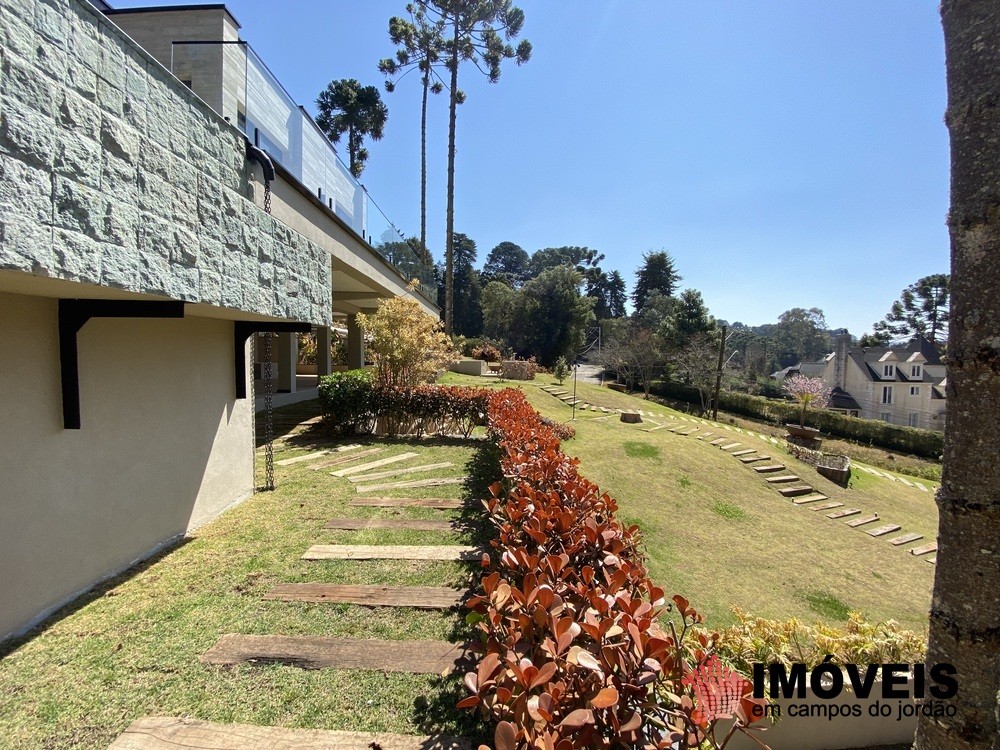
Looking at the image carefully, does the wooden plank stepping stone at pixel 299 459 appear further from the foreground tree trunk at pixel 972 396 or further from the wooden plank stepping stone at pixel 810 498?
the wooden plank stepping stone at pixel 810 498

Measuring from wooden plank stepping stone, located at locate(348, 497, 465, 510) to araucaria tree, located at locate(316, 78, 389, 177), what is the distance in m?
26.7

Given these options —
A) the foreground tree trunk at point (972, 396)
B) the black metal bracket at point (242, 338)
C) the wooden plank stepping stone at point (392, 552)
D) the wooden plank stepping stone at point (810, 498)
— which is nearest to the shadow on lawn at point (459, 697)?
the wooden plank stepping stone at point (392, 552)

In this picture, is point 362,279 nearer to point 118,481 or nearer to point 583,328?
point 118,481

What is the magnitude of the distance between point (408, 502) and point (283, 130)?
5.68 meters

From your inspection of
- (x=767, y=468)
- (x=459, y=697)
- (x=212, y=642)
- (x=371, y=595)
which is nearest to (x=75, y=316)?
(x=212, y=642)

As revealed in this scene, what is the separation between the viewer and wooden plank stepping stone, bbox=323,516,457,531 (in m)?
4.67

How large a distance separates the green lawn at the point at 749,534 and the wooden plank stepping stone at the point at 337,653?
3359 mm

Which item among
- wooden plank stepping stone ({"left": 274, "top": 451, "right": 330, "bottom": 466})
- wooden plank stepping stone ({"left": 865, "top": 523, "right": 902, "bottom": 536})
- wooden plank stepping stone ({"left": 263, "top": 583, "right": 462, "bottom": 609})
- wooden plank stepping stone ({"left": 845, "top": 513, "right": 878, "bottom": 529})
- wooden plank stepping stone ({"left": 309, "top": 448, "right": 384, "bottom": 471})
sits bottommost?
wooden plank stepping stone ({"left": 865, "top": 523, "right": 902, "bottom": 536})

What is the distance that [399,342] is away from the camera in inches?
389

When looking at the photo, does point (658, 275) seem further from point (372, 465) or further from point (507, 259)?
point (372, 465)

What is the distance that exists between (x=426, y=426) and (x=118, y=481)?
640 cm

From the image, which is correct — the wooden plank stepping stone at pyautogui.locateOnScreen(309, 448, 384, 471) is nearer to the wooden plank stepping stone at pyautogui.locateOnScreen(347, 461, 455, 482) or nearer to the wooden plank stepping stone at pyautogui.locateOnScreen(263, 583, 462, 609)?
the wooden plank stepping stone at pyautogui.locateOnScreen(347, 461, 455, 482)

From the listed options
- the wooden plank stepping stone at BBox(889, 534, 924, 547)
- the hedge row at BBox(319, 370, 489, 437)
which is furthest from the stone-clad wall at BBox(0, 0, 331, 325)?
the wooden plank stepping stone at BBox(889, 534, 924, 547)

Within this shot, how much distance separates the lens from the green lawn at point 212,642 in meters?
2.24
